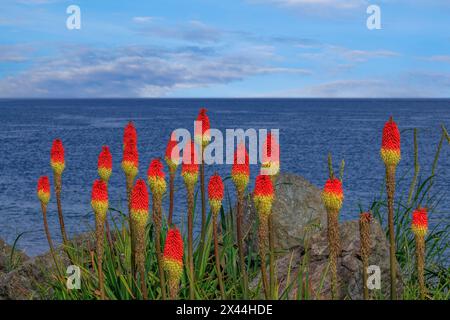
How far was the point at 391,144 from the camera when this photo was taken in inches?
200

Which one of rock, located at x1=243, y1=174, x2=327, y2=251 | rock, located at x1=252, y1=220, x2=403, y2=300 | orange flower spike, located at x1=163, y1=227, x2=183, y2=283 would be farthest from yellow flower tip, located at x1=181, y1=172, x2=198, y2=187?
rock, located at x1=243, y1=174, x2=327, y2=251

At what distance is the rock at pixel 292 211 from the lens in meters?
9.61

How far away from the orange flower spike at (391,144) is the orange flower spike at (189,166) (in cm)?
141

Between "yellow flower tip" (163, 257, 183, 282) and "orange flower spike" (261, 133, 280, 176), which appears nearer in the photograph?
"yellow flower tip" (163, 257, 183, 282)

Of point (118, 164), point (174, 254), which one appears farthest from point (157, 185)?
point (118, 164)

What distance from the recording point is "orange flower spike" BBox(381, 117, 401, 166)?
5.04 metres

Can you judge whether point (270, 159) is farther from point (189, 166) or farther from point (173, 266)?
point (173, 266)

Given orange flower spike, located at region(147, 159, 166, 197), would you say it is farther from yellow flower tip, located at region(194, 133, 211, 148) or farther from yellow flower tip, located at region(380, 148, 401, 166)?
yellow flower tip, located at region(380, 148, 401, 166)

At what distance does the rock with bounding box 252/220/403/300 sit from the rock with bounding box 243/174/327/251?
1443 millimetres

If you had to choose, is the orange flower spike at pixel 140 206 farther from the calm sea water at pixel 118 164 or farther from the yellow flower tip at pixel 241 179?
the calm sea water at pixel 118 164

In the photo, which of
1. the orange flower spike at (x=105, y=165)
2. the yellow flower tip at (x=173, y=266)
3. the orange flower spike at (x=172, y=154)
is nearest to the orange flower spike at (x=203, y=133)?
the orange flower spike at (x=172, y=154)

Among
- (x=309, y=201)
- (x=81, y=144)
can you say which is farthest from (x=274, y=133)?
(x=81, y=144)

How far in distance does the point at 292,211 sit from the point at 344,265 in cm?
274
